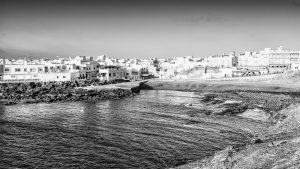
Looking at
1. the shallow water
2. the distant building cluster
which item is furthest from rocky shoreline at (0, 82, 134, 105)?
the distant building cluster

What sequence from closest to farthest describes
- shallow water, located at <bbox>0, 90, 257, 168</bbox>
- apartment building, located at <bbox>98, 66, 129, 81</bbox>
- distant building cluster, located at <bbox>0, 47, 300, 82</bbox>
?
1. shallow water, located at <bbox>0, 90, 257, 168</bbox>
2. distant building cluster, located at <bbox>0, 47, 300, 82</bbox>
3. apartment building, located at <bbox>98, 66, 129, 81</bbox>

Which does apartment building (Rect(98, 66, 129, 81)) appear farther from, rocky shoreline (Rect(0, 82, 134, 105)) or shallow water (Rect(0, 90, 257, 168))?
shallow water (Rect(0, 90, 257, 168))

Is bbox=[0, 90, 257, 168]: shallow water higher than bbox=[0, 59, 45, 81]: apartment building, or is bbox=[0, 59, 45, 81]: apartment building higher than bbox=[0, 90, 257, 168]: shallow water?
bbox=[0, 59, 45, 81]: apartment building

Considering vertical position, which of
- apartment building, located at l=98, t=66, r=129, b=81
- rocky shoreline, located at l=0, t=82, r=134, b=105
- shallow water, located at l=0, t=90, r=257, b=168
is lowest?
shallow water, located at l=0, t=90, r=257, b=168

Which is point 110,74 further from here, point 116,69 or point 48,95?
point 48,95

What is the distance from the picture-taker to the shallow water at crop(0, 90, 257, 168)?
1125 inches

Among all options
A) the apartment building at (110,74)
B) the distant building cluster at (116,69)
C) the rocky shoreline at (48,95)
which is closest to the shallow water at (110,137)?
the rocky shoreline at (48,95)

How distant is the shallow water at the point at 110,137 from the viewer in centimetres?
2857

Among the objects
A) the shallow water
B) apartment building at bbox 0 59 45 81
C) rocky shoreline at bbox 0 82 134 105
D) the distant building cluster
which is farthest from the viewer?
the distant building cluster

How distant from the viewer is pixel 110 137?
36812 mm

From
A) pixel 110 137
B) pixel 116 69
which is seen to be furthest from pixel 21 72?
pixel 110 137

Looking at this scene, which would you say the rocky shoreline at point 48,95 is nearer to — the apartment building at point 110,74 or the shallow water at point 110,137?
the shallow water at point 110,137

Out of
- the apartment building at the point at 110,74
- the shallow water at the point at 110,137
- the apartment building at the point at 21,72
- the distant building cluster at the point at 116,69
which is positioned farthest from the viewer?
the apartment building at the point at 110,74

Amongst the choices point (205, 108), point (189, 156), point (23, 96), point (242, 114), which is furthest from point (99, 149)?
point (23, 96)
